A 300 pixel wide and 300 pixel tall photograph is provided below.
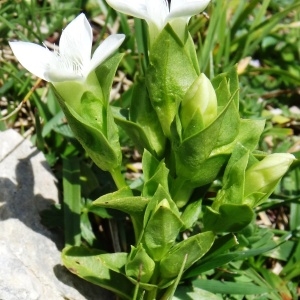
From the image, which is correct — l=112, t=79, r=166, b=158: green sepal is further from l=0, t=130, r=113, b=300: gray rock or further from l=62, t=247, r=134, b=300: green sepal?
l=0, t=130, r=113, b=300: gray rock

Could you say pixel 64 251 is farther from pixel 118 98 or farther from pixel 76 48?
pixel 118 98

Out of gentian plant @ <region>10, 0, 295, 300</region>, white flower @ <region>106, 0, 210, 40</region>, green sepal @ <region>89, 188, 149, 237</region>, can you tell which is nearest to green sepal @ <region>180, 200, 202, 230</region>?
gentian plant @ <region>10, 0, 295, 300</region>

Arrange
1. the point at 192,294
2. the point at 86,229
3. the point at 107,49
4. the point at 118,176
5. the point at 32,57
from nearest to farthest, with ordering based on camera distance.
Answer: the point at 107,49, the point at 32,57, the point at 118,176, the point at 192,294, the point at 86,229

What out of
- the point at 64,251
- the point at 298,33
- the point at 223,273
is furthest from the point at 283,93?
the point at 64,251

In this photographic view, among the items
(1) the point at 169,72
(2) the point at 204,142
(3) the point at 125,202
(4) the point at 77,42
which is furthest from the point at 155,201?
(4) the point at 77,42

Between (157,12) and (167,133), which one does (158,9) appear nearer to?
(157,12)

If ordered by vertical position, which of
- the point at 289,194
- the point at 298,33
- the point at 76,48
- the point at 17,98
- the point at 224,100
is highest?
the point at 76,48
